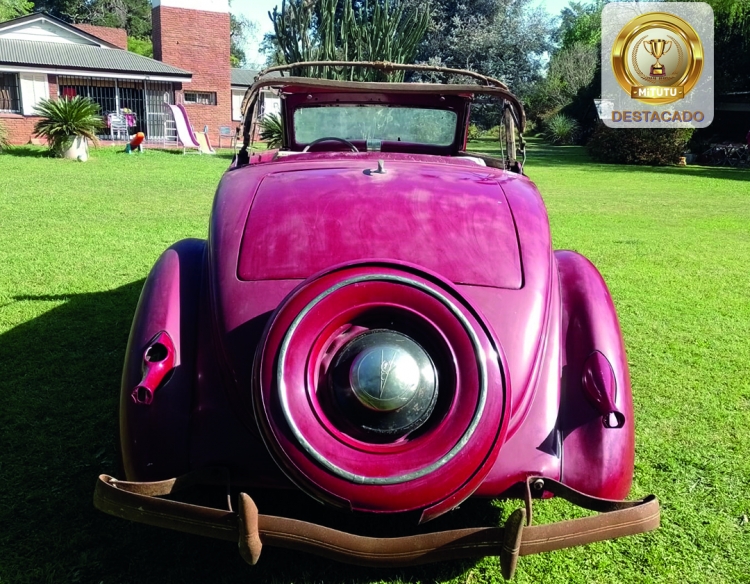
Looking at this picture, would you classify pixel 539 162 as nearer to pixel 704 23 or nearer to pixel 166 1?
pixel 704 23

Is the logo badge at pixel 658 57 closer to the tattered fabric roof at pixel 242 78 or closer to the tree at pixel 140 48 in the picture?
the tattered fabric roof at pixel 242 78

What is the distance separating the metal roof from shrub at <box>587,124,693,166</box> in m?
15.9

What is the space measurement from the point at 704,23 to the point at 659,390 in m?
22.5

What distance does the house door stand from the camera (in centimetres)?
2533

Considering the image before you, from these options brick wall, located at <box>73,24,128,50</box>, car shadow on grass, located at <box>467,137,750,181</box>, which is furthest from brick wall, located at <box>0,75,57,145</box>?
car shadow on grass, located at <box>467,137,750,181</box>

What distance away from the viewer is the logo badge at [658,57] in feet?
65.8

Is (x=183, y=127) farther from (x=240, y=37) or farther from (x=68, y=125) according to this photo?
Answer: (x=240, y=37)

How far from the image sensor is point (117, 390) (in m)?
3.38

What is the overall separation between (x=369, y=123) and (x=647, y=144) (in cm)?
1955

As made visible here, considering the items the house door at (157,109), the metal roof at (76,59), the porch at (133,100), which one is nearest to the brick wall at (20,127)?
the metal roof at (76,59)

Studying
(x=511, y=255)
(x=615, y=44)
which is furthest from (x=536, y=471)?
(x=615, y=44)

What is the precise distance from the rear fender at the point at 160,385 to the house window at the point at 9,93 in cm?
2488

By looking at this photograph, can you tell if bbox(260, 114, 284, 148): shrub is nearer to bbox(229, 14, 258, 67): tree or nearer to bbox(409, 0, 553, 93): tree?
bbox(409, 0, 553, 93): tree

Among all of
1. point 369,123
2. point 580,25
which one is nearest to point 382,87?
point 369,123
